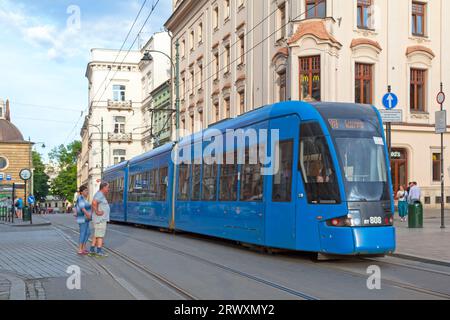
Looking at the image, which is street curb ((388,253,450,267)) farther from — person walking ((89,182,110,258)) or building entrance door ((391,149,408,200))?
building entrance door ((391,149,408,200))

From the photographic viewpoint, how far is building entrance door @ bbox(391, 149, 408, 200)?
32.1m

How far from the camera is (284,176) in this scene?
41.4 feet

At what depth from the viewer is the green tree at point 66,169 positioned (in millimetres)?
114812

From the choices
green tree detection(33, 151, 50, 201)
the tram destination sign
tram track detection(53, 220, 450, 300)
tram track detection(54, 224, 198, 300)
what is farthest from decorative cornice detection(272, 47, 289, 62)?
green tree detection(33, 151, 50, 201)

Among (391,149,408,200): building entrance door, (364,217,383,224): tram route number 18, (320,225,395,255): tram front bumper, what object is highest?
(391,149,408,200): building entrance door

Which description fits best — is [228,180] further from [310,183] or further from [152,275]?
[152,275]

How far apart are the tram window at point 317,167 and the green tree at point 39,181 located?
315 feet

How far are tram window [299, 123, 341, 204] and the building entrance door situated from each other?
21043 millimetres

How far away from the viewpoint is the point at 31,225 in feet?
100

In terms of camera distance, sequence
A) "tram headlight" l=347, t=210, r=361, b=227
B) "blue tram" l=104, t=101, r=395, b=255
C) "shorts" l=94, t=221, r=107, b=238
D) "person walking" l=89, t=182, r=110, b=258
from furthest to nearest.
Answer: "shorts" l=94, t=221, r=107, b=238
"person walking" l=89, t=182, r=110, b=258
"blue tram" l=104, t=101, r=395, b=255
"tram headlight" l=347, t=210, r=361, b=227

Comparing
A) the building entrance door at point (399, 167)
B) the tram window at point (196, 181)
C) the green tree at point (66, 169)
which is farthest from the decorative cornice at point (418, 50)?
the green tree at point (66, 169)

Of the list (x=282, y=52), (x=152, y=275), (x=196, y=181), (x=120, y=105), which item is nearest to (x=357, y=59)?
(x=282, y=52)
